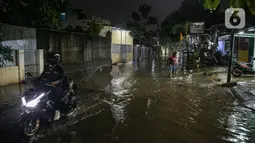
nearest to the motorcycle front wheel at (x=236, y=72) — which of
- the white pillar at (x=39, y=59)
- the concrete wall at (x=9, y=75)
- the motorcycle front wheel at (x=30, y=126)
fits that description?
the white pillar at (x=39, y=59)

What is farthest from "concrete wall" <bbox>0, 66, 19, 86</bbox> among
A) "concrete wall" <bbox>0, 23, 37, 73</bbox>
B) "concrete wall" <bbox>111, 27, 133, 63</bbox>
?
"concrete wall" <bbox>111, 27, 133, 63</bbox>

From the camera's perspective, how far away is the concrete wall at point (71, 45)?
1388cm

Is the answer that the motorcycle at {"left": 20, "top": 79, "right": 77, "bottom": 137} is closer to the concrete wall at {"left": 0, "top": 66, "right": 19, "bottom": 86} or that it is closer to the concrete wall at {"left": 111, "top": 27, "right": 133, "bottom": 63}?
the concrete wall at {"left": 0, "top": 66, "right": 19, "bottom": 86}

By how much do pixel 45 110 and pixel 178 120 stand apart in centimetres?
356

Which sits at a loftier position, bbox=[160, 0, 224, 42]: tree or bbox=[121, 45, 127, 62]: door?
bbox=[160, 0, 224, 42]: tree

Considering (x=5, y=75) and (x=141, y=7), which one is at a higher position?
(x=141, y=7)

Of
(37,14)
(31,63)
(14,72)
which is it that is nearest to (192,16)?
(37,14)

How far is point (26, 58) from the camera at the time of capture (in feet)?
38.4

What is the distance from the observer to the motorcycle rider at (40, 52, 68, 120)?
581 cm

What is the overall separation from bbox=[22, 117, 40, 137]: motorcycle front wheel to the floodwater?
0.19 meters

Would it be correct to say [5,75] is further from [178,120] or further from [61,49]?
[178,120]

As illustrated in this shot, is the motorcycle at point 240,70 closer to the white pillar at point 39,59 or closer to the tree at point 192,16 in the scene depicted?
the white pillar at point 39,59

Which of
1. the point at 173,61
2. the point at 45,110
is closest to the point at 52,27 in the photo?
the point at 173,61

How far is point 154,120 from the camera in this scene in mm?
6418
